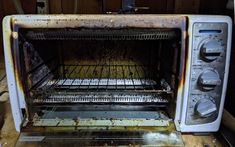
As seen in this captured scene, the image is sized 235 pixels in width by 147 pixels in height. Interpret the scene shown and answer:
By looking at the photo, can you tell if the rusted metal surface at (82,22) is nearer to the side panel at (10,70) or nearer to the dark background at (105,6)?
the side panel at (10,70)

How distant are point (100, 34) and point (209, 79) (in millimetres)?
319

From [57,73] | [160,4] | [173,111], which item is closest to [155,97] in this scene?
[173,111]

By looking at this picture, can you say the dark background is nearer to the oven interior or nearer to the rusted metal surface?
the oven interior

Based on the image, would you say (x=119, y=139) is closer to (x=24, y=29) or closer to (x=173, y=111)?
(x=173, y=111)

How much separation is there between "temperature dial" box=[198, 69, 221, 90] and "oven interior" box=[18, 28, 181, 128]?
0.07 m

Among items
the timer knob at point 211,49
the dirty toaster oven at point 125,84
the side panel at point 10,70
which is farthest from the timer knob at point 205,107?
the side panel at point 10,70

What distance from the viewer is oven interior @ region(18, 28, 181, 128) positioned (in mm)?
599

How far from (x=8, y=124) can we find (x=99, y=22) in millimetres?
454

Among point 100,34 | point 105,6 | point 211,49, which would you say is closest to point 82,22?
point 100,34

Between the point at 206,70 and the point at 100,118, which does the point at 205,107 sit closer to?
the point at 206,70

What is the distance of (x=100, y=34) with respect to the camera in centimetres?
58

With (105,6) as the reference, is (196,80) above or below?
below

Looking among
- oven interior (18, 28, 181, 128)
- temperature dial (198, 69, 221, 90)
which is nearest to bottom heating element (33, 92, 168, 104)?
oven interior (18, 28, 181, 128)

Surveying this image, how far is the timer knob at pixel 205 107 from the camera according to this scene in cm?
60
